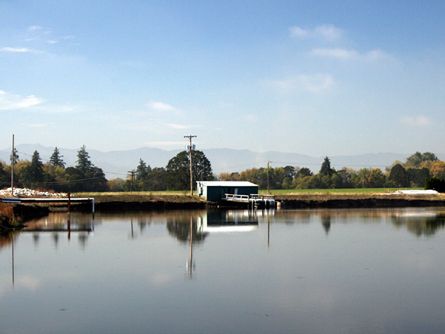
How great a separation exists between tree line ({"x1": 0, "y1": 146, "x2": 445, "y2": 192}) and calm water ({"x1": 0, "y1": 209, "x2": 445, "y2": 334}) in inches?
2313

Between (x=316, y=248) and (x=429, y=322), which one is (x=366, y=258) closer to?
(x=316, y=248)

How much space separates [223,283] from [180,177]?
8596 centimetres

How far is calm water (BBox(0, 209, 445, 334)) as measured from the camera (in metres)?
15.2

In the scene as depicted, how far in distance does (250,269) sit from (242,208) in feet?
160

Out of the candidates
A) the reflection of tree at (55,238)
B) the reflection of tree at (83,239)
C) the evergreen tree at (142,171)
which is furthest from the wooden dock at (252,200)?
the evergreen tree at (142,171)

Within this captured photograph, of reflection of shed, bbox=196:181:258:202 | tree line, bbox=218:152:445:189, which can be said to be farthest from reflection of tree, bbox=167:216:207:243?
tree line, bbox=218:152:445:189

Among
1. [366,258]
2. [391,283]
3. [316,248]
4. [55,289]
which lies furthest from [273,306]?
[316,248]

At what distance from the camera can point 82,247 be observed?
103 feet

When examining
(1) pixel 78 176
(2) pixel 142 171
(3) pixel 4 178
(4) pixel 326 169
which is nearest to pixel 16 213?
(3) pixel 4 178

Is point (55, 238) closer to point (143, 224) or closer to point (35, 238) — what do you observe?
point (35, 238)

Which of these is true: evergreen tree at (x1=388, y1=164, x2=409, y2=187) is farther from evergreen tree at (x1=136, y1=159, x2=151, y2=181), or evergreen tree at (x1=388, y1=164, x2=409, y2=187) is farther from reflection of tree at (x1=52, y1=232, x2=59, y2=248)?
reflection of tree at (x1=52, y1=232, x2=59, y2=248)

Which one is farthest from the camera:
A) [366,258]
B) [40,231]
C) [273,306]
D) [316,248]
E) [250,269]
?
[40,231]

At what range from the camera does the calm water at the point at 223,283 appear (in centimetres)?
1524

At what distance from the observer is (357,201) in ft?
254
